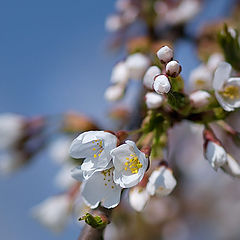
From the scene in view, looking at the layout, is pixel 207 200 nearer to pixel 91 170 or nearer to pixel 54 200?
pixel 54 200

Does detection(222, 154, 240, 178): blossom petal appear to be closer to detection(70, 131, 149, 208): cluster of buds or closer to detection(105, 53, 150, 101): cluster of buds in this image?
detection(70, 131, 149, 208): cluster of buds

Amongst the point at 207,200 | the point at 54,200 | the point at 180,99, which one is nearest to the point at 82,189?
the point at 180,99

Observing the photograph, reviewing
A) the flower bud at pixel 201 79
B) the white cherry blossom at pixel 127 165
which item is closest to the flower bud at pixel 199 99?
the white cherry blossom at pixel 127 165

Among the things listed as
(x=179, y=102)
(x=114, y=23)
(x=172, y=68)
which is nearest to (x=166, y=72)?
(x=172, y=68)

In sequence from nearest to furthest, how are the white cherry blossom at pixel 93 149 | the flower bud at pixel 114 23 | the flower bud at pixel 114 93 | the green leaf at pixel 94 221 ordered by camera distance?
the green leaf at pixel 94 221, the white cherry blossom at pixel 93 149, the flower bud at pixel 114 93, the flower bud at pixel 114 23

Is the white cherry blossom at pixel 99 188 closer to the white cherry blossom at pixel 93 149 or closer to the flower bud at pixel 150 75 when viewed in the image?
the white cherry blossom at pixel 93 149

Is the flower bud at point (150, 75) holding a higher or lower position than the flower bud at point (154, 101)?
higher

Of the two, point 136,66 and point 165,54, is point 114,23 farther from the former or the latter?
point 165,54
